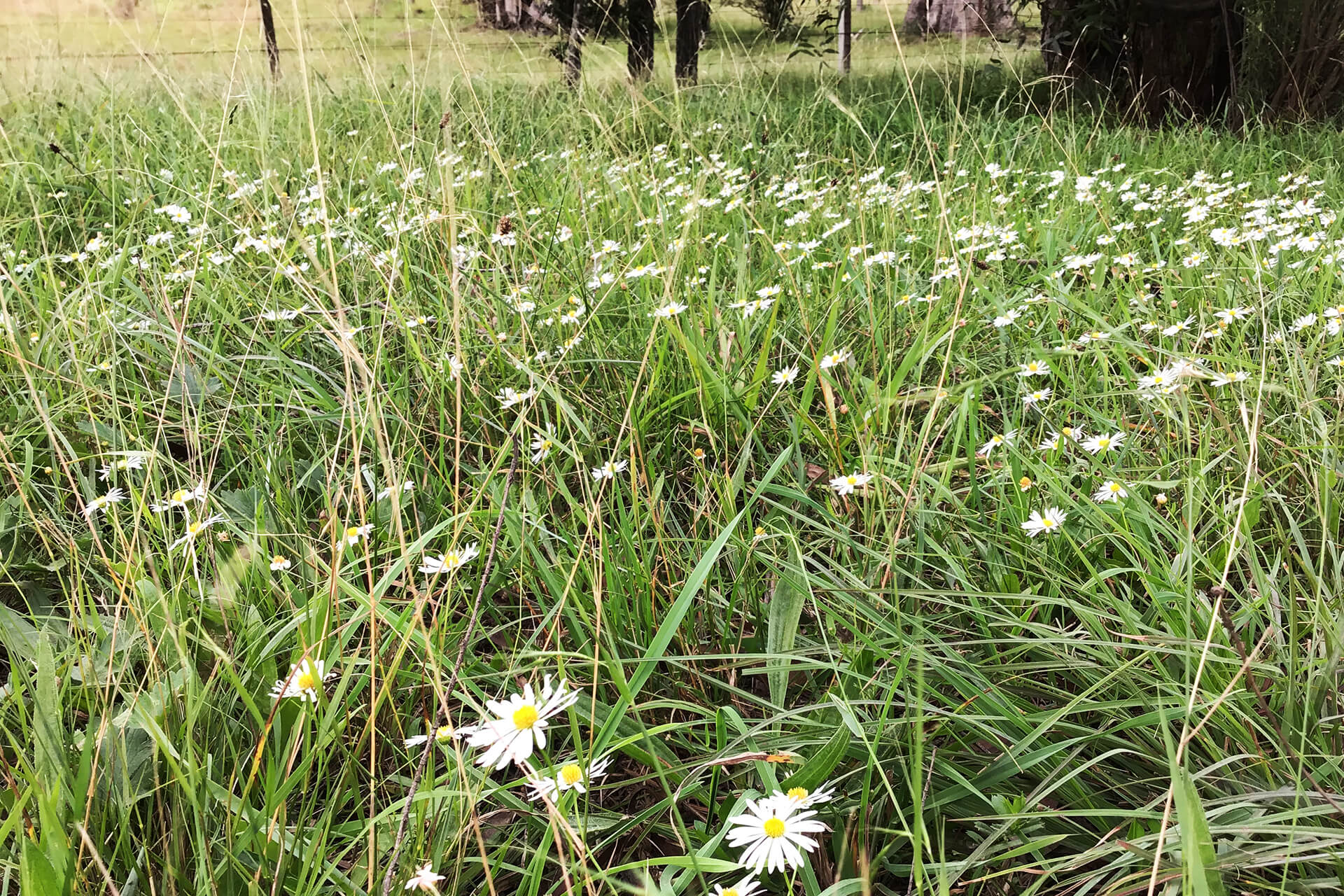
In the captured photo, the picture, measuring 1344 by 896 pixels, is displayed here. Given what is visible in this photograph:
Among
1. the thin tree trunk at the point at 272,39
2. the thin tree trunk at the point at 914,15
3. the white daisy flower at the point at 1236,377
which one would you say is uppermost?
the thin tree trunk at the point at 914,15

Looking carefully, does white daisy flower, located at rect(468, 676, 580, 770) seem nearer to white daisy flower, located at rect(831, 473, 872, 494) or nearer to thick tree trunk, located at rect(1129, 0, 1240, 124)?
white daisy flower, located at rect(831, 473, 872, 494)

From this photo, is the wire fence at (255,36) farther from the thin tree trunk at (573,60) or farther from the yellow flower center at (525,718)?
the yellow flower center at (525,718)

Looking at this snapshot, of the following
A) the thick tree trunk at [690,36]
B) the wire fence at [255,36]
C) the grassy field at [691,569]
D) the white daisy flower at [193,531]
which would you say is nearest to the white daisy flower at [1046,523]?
the grassy field at [691,569]

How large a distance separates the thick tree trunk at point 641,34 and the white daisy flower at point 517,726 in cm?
511

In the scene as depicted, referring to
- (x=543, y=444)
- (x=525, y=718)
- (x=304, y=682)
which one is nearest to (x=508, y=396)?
(x=543, y=444)

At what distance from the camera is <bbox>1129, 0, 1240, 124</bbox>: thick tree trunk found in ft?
12.6

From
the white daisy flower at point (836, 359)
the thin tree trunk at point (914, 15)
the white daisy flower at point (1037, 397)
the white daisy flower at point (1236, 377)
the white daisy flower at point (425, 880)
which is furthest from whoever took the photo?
the thin tree trunk at point (914, 15)

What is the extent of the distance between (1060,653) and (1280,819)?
0.21m

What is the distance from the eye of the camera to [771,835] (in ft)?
2.11

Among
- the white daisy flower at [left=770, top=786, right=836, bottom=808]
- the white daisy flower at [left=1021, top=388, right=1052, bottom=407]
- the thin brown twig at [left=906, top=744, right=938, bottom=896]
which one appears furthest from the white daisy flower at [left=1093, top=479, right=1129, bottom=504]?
the white daisy flower at [left=770, top=786, right=836, bottom=808]

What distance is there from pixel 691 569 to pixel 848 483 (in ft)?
0.81

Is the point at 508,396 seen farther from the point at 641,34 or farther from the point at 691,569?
the point at 641,34

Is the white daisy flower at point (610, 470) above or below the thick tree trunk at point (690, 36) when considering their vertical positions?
below

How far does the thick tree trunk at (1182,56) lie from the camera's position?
384 cm
